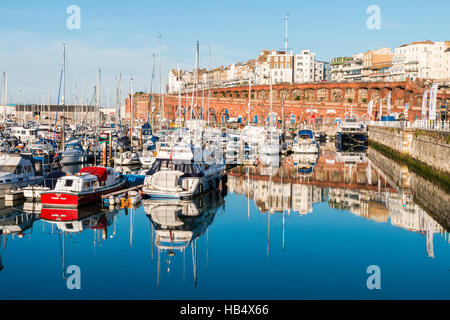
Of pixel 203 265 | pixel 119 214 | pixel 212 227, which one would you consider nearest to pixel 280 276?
pixel 203 265

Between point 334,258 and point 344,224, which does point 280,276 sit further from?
point 344,224

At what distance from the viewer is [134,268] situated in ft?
54.1

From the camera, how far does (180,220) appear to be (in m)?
23.3

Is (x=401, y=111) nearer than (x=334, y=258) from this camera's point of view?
No

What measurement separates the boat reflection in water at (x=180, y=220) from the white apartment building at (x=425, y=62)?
117 metres

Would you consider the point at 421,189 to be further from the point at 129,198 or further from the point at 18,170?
the point at 18,170

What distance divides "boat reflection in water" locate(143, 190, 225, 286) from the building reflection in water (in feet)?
9.43

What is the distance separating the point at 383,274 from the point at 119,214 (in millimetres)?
13364

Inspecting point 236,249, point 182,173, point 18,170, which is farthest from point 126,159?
point 236,249

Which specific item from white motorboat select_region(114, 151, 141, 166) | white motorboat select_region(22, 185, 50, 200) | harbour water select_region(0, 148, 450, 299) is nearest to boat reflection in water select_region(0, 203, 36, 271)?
harbour water select_region(0, 148, 450, 299)

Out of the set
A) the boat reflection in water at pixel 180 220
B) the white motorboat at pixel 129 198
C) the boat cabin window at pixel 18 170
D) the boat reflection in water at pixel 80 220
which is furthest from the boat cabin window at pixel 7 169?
the boat reflection in water at pixel 180 220

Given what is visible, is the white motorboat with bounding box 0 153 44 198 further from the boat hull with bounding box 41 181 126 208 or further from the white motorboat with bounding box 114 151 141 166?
the white motorboat with bounding box 114 151 141 166

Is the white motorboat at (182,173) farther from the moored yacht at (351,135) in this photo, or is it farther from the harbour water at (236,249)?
the moored yacht at (351,135)
